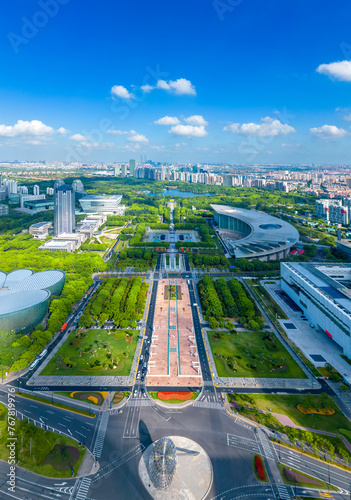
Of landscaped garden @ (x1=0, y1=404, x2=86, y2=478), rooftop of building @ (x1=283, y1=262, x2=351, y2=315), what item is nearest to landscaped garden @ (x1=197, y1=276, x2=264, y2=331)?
rooftop of building @ (x1=283, y1=262, x2=351, y2=315)

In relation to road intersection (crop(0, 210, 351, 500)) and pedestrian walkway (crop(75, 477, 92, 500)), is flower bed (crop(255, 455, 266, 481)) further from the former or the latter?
pedestrian walkway (crop(75, 477, 92, 500))

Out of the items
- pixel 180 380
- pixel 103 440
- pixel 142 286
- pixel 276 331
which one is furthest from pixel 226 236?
pixel 103 440

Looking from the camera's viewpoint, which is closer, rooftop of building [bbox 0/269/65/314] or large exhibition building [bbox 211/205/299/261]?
rooftop of building [bbox 0/269/65/314]

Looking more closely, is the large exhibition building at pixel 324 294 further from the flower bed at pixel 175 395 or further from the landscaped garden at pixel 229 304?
the flower bed at pixel 175 395

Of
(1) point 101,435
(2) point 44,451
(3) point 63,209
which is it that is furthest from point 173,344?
(3) point 63,209

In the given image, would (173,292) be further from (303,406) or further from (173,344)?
(303,406)

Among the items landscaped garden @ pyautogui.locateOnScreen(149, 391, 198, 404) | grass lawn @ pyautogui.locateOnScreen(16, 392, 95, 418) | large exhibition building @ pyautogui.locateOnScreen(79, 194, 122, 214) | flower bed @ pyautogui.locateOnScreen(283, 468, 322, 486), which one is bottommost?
flower bed @ pyautogui.locateOnScreen(283, 468, 322, 486)
